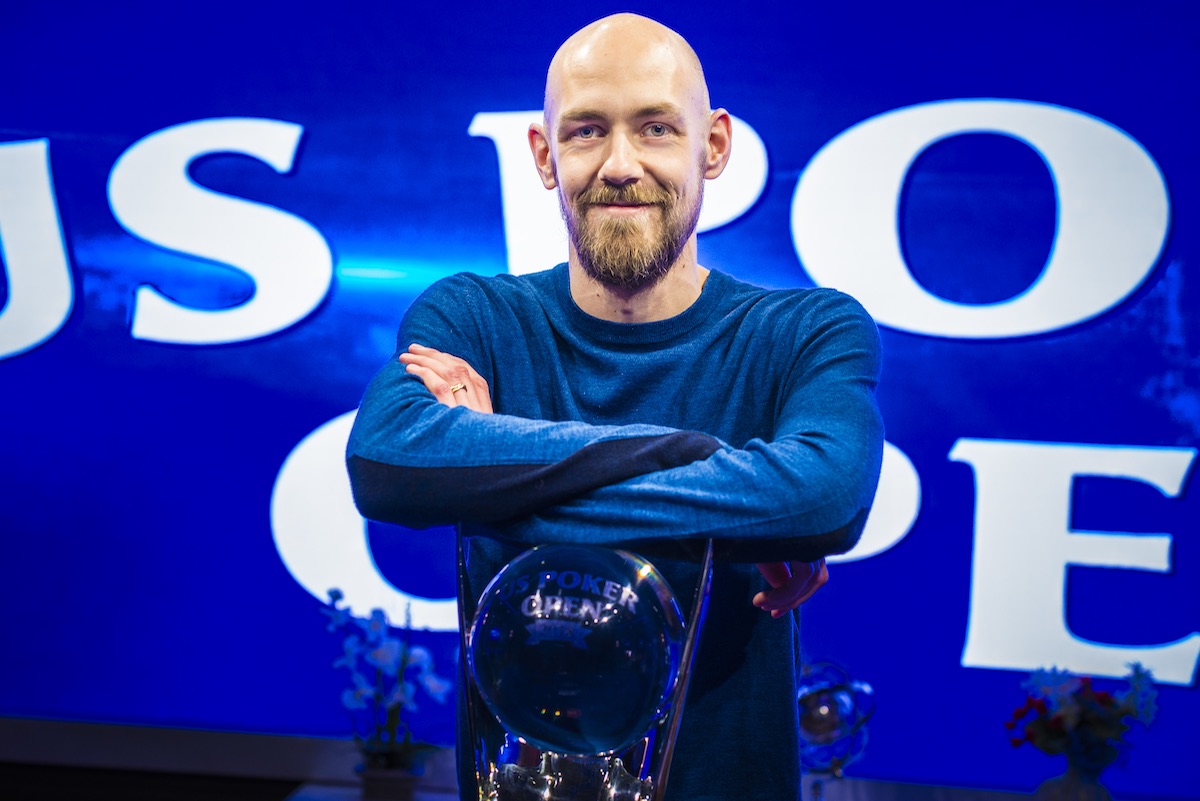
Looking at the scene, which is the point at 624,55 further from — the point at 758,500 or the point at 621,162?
the point at 758,500

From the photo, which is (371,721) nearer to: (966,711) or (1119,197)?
(966,711)

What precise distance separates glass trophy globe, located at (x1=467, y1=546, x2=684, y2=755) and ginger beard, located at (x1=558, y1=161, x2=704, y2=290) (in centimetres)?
46

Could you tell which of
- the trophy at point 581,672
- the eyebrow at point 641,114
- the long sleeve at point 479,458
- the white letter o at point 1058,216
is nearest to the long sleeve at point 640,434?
the long sleeve at point 479,458

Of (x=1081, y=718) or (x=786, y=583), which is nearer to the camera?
(x=786, y=583)

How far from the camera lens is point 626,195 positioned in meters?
1.33

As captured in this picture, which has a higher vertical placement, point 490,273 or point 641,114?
point 490,273

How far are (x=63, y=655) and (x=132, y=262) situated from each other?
4.26ft

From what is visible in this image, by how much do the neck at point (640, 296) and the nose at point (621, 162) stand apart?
0.12m

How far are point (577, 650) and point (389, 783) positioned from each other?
2714mm

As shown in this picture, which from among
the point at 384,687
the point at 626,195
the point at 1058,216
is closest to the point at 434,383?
the point at 626,195

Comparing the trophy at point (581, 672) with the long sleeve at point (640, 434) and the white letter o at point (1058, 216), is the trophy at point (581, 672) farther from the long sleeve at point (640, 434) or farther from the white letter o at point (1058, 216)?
the white letter o at point (1058, 216)

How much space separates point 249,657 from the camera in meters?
3.78

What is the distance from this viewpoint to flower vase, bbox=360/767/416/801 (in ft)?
11.2

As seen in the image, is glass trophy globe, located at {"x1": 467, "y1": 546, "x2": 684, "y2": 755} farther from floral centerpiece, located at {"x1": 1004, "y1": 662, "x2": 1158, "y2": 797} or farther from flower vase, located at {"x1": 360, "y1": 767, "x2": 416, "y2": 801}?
flower vase, located at {"x1": 360, "y1": 767, "x2": 416, "y2": 801}
